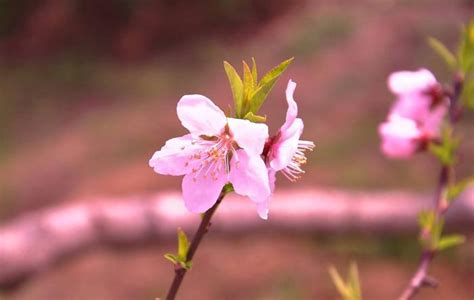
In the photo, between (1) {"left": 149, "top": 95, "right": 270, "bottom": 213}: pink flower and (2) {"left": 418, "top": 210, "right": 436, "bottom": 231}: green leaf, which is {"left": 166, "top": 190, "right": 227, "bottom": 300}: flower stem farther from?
(2) {"left": 418, "top": 210, "right": 436, "bottom": 231}: green leaf

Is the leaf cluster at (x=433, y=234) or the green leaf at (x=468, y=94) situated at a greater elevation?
the green leaf at (x=468, y=94)

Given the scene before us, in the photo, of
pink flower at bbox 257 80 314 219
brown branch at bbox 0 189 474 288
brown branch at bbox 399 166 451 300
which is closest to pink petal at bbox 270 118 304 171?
pink flower at bbox 257 80 314 219

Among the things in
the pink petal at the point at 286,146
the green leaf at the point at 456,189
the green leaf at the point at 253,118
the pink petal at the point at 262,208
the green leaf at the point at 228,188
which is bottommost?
the green leaf at the point at 456,189

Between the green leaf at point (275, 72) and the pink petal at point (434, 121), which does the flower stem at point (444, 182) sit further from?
the green leaf at point (275, 72)

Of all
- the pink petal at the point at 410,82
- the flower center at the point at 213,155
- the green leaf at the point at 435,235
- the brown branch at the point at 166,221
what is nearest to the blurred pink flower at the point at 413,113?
the pink petal at the point at 410,82

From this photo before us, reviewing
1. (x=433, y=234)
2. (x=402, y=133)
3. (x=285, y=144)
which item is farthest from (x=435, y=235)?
(x=285, y=144)

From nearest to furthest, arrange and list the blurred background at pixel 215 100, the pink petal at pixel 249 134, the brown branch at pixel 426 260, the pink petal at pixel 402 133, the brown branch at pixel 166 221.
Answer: the pink petal at pixel 249 134 → the brown branch at pixel 426 260 → the pink petal at pixel 402 133 → the brown branch at pixel 166 221 → the blurred background at pixel 215 100

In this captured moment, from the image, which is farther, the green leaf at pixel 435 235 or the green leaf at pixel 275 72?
the green leaf at pixel 435 235
